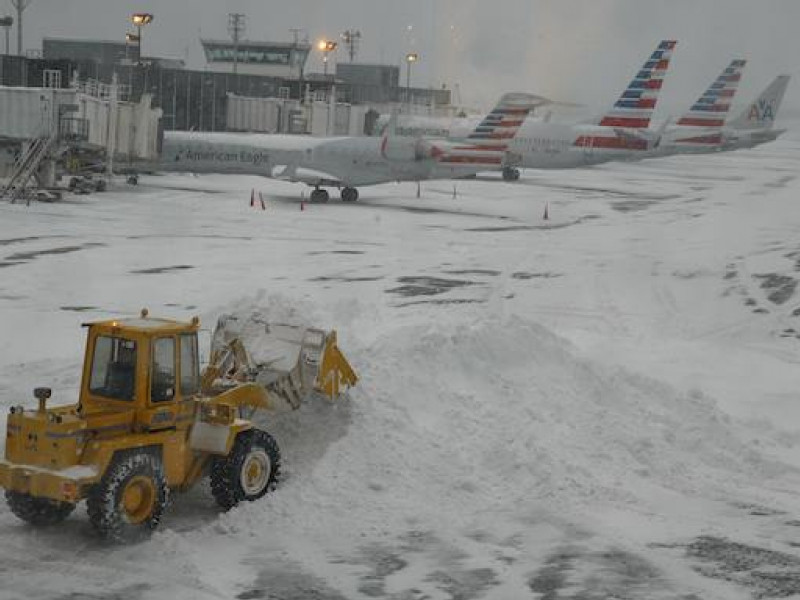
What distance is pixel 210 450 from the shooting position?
1246cm

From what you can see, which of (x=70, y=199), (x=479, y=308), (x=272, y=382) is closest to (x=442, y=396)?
(x=272, y=382)

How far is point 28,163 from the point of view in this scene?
50.8 meters

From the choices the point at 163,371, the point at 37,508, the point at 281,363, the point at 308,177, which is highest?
the point at 308,177

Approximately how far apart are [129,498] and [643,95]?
67.7 metres

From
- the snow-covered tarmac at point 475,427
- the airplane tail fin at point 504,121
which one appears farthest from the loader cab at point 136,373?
the airplane tail fin at point 504,121

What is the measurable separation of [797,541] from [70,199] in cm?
4339

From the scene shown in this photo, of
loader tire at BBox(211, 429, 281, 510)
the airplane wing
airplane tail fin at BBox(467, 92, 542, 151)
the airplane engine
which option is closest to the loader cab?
loader tire at BBox(211, 429, 281, 510)

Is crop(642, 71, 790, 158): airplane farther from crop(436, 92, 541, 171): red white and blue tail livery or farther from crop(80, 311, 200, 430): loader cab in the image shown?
crop(80, 311, 200, 430): loader cab

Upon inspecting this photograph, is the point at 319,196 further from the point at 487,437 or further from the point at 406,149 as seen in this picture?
the point at 487,437

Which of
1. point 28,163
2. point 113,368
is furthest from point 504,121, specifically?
point 113,368

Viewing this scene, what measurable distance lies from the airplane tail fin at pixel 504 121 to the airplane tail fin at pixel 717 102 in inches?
1135

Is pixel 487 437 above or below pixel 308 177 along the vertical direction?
below

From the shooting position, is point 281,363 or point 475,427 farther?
point 475,427

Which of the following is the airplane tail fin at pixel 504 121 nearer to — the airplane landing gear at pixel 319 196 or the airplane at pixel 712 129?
the airplane landing gear at pixel 319 196
